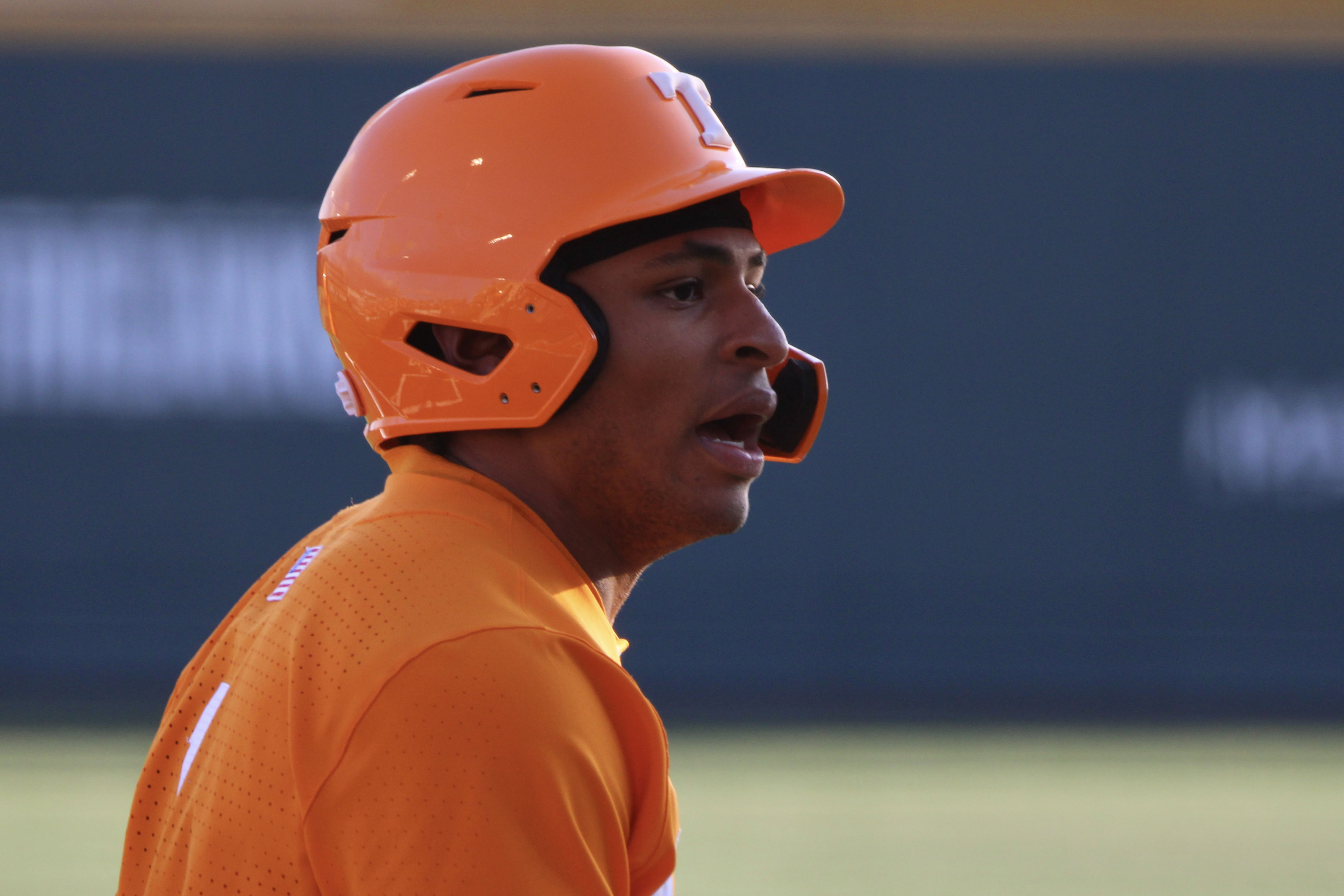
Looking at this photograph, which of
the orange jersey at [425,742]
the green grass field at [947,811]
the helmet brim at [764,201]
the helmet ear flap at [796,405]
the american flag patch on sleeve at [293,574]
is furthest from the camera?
the green grass field at [947,811]

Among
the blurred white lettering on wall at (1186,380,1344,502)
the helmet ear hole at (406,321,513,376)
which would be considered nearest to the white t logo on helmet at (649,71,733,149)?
the helmet ear hole at (406,321,513,376)

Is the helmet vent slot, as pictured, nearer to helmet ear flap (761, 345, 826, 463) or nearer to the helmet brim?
the helmet brim

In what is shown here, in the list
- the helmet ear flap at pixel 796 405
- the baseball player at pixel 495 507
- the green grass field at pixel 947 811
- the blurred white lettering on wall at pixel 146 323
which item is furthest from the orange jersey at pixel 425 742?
the blurred white lettering on wall at pixel 146 323

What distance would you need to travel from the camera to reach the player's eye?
1.75 metres

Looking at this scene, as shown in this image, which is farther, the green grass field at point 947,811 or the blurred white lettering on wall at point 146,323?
the blurred white lettering on wall at point 146,323

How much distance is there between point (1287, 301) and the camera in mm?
9836

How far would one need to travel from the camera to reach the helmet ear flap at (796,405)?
7.43ft

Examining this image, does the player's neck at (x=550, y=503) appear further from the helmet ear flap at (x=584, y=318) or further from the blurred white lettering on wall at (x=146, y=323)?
the blurred white lettering on wall at (x=146, y=323)

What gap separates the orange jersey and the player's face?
0.83 ft

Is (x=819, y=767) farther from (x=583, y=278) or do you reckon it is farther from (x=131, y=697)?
(x=583, y=278)

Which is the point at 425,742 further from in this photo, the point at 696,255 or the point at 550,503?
the point at 696,255

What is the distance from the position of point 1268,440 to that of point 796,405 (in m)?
8.33

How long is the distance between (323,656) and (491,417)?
0.48 meters

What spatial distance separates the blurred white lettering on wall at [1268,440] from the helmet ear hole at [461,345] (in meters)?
8.72
